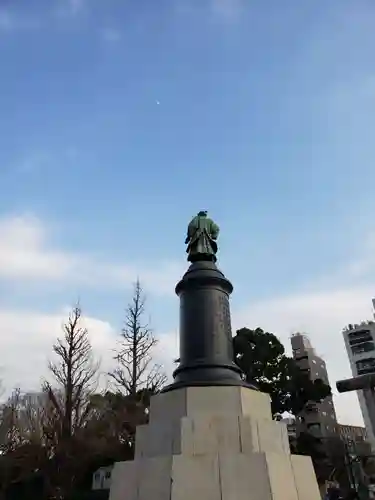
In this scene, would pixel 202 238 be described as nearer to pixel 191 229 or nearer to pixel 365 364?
pixel 191 229

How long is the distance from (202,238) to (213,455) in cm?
394

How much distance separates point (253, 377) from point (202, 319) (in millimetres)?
13537

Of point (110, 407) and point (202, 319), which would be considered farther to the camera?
point (110, 407)

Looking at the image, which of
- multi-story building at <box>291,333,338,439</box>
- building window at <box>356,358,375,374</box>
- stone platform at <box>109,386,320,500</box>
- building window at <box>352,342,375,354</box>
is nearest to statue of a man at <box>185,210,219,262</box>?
stone platform at <box>109,386,320,500</box>

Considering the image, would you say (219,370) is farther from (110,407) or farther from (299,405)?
(299,405)

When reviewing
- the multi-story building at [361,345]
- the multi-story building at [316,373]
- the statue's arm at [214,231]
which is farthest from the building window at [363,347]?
the statue's arm at [214,231]

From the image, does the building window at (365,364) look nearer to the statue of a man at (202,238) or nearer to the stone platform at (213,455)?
the statue of a man at (202,238)

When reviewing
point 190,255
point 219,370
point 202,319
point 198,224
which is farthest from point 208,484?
point 198,224

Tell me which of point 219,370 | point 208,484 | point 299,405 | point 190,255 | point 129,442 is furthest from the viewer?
point 299,405

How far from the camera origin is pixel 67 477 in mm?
15008

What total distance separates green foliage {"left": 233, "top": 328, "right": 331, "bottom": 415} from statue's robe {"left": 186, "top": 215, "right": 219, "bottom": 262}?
492 inches

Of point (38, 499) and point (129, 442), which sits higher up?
point (129, 442)

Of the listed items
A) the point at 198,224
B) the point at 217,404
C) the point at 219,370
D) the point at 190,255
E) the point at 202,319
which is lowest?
the point at 217,404

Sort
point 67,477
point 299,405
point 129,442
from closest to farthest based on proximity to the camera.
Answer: point 67,477 → point 129,442 → point 299,405
